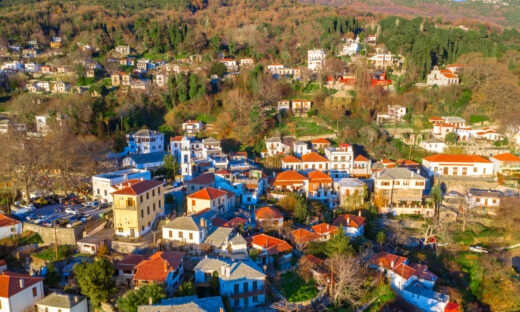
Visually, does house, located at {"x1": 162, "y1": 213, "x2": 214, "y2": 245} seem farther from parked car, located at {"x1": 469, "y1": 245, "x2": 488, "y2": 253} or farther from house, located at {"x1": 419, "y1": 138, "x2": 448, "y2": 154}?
house, located at {"x1": 419, "y1": 138, "x2": 448, "y2": 154}

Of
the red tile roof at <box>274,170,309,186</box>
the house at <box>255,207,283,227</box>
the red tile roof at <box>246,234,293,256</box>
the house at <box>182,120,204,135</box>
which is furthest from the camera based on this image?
the house at <box>182,120,204,135</box>

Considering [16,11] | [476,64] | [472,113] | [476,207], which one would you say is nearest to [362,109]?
[472,113]

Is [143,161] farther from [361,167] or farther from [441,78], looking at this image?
[441,78]

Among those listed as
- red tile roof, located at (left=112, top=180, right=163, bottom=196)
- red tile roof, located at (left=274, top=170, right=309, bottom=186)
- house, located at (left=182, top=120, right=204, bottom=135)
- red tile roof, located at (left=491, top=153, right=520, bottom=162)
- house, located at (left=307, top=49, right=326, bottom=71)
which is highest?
house, located at (left=307, top=49, right=326, bottom=71)

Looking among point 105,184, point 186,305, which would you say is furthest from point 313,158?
point 186,305

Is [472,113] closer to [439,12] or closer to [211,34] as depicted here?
[211,34]

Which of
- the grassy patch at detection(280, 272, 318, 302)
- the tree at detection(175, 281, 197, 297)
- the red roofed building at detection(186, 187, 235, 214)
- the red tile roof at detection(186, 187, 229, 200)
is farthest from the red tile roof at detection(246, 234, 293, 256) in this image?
the tree at detection(175, 281, 197, 297)
